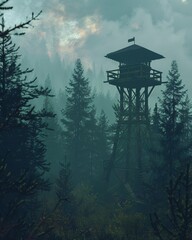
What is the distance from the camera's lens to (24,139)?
20.3 meters

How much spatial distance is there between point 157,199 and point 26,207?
31.1 feet

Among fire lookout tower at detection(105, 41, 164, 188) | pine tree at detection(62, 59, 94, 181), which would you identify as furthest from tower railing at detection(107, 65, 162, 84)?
pine tree at detection(62, 59, 94, 181)

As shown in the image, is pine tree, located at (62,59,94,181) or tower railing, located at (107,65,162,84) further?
pine tree, located at (62,59,94,181)

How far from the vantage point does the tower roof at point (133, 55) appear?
31516mm

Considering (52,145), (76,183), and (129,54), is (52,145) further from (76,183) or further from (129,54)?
(129,54)

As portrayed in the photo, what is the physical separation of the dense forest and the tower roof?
10.2 ft

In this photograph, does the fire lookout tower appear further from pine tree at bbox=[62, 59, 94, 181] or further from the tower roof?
pine tree at bbox=[62, 59, 94, 181]

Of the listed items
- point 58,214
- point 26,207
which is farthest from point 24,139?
point 58,214

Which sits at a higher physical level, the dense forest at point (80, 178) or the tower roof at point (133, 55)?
the tower roof at point (133, 55)

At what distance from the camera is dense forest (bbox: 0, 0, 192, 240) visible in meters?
7.14

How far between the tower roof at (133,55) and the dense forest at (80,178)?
3.10 meters

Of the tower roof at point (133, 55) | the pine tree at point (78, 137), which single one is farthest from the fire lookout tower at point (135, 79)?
the pine tree at point (78, 137)

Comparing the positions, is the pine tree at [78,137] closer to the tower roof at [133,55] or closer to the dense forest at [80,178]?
the dense forest at [80,178]

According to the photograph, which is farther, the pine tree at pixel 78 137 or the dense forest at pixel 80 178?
the pine tree at pixel 78 137
